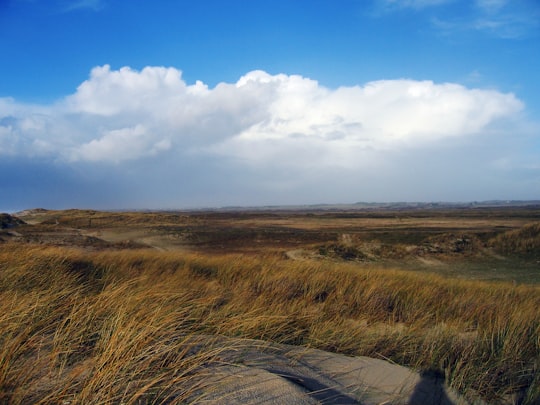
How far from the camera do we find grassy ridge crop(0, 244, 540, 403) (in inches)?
79.2

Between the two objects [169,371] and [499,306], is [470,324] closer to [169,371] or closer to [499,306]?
[499,306]

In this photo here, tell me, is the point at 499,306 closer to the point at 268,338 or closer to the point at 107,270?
the point at 268,338

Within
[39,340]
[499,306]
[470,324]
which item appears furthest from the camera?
[499,306]

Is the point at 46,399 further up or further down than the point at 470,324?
further up

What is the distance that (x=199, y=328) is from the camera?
3484mm

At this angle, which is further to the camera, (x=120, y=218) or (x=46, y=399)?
(x=120, y=218)

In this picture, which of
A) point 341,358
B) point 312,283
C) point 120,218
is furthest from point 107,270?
point 120,218

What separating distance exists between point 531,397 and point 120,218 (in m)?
52.9

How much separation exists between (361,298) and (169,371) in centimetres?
431

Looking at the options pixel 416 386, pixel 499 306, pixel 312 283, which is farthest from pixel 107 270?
pixel 499 306

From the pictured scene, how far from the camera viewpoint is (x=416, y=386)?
9.46 feet

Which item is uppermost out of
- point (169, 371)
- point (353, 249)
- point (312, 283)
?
point (169, 371)

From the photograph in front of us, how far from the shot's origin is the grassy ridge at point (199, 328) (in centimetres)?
201

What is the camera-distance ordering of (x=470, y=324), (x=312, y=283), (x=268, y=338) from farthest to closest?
(x=312, y=283), (x=470, y=324), (x=268, y=338)
